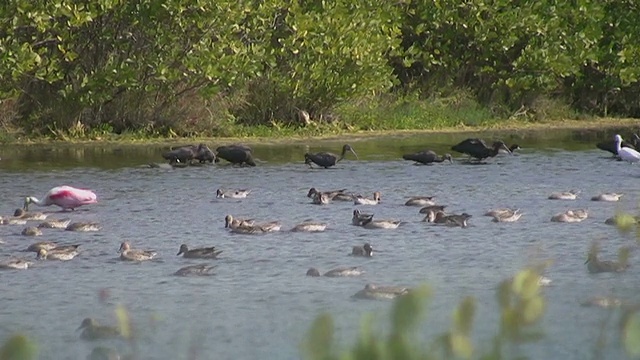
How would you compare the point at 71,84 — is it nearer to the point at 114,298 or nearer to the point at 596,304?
the point at 114,298

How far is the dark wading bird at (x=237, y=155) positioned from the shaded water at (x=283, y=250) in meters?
0.23

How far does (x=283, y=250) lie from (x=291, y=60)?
53.5 feet

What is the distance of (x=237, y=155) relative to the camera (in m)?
23.3

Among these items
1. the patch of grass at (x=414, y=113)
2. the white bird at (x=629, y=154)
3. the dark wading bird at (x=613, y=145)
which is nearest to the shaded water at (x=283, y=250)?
the white bird at (x=629, y=154)

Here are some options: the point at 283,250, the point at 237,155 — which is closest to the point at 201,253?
the point at 283,250

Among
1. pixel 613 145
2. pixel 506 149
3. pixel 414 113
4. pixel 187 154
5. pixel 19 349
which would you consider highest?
pixel 19 349

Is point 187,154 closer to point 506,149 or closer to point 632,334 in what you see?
point 506,149

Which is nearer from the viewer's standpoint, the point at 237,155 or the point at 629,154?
the point at 237,155

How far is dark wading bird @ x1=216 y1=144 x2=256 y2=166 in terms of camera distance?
2323 centimetres

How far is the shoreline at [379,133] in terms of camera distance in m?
27.2

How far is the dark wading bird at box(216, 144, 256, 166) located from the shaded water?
9.0 inches

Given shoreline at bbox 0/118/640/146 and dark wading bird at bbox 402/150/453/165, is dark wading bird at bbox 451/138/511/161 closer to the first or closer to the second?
dark wading bird at bbox 402/150/453/165

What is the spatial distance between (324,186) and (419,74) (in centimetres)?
1674

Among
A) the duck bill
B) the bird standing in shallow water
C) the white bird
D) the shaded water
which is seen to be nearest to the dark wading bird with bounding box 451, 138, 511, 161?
the shaded water
